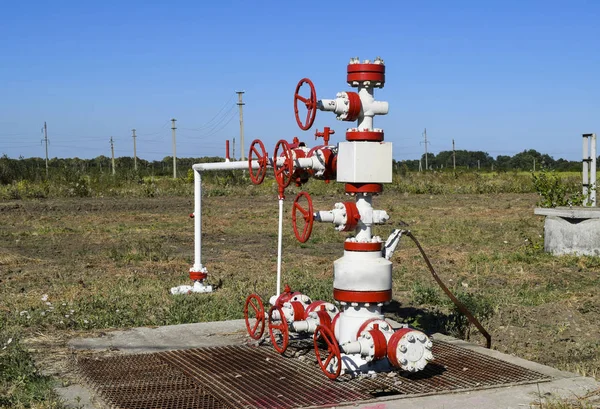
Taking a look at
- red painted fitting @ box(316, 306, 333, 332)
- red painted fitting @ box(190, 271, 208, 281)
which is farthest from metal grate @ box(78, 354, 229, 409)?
red painted fitting @ box(190, 271, 208, 281)

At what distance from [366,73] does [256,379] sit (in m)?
2.08

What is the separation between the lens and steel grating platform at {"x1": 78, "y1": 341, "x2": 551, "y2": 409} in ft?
14.9

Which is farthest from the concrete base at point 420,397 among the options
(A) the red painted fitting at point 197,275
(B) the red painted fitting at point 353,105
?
(A) the red painted fitting at point 197,275

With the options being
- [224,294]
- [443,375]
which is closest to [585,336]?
[443,375]

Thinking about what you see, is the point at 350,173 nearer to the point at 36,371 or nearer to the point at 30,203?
the point at 36,371

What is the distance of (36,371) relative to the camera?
5.11 m

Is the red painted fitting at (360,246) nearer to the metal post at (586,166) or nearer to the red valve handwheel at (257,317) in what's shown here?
the red valve handwheel at (257,317)

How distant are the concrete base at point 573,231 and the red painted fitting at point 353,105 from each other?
6.88 m

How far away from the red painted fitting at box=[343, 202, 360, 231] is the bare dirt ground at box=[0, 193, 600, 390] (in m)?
1.86

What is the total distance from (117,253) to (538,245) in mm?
6274

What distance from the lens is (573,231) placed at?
11.1 meters

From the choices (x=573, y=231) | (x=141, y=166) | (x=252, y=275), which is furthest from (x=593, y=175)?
(x=141, y=166)

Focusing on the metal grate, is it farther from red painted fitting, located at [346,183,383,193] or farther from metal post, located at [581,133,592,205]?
metal post, located at [581,133,592,205]

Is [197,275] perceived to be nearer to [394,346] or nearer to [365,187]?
[365,187]
